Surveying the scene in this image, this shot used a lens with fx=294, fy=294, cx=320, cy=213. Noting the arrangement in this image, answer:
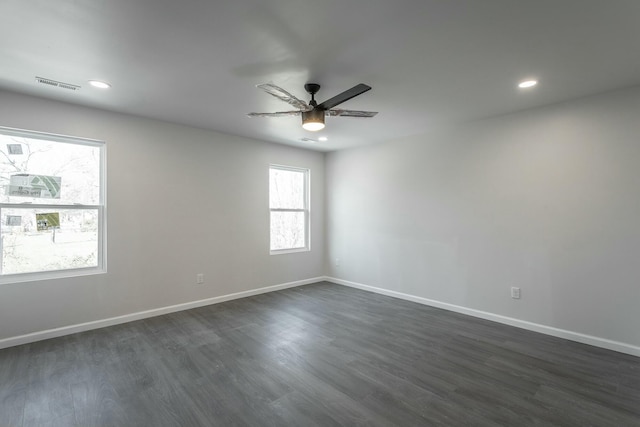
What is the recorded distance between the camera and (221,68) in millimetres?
2480

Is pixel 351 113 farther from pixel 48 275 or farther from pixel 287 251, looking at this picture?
pixel 48 275

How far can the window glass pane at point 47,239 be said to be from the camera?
3039mm

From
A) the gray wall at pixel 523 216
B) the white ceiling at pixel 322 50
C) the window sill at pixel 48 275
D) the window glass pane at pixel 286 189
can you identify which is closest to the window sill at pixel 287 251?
the window glass pane at pixel 286 189

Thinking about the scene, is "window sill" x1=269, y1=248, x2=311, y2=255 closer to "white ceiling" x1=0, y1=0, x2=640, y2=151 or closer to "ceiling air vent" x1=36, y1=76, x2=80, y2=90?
"white ceiling" x1=0, y1=0, x2=640, y2=151

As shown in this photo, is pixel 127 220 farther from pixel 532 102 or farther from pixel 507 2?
pixel 532 102

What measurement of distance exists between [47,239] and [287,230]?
3.26m

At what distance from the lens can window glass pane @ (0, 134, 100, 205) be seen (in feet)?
9.96

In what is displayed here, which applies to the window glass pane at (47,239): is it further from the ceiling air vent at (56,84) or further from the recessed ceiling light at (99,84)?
the recessed ceiling light at (99,84)

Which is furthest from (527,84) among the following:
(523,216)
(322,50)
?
(322,50)

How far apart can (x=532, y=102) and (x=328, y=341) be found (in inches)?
134

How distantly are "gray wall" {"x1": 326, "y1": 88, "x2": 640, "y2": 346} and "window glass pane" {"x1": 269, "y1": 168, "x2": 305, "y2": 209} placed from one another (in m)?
1.33

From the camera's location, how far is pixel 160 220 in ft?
12.8

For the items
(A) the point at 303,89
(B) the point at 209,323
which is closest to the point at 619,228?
(A) the point at 303,89

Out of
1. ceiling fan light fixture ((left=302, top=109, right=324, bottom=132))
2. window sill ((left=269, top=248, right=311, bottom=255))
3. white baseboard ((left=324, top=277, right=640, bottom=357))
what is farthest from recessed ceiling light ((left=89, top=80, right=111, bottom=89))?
white baseboard ((left=324, top=277, right=640, bottom=357))
